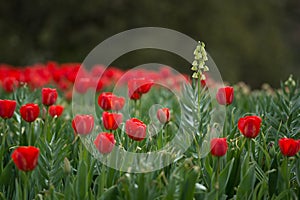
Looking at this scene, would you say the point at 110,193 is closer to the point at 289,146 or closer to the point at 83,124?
the point at 83,124

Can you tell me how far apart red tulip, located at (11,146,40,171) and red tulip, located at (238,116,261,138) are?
0.75 meters

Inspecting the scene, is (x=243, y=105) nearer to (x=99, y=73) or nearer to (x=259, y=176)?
(x=259, y=176)

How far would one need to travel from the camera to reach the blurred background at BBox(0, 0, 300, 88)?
10219mm

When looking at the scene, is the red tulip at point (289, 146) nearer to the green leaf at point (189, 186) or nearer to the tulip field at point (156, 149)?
the tulip field at point (156, 149)

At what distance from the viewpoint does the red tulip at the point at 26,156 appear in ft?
5.34

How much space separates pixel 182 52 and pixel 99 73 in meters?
5.32

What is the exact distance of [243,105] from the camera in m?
3.31

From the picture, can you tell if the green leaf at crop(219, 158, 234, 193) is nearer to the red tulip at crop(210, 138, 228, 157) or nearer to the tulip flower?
the red tulip at crop(210, 138, 228, 157)

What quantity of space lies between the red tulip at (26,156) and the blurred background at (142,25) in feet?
27.0

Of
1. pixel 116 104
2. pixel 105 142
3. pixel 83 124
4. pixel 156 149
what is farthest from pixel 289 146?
pixel 116 104

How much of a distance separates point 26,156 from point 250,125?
2.63 feet

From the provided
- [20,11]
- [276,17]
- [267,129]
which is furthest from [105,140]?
[276,17]

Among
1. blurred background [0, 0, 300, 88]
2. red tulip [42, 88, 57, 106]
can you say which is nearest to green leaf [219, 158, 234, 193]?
red tulip [42, 88, 57, 106]

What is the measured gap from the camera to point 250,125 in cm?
190
